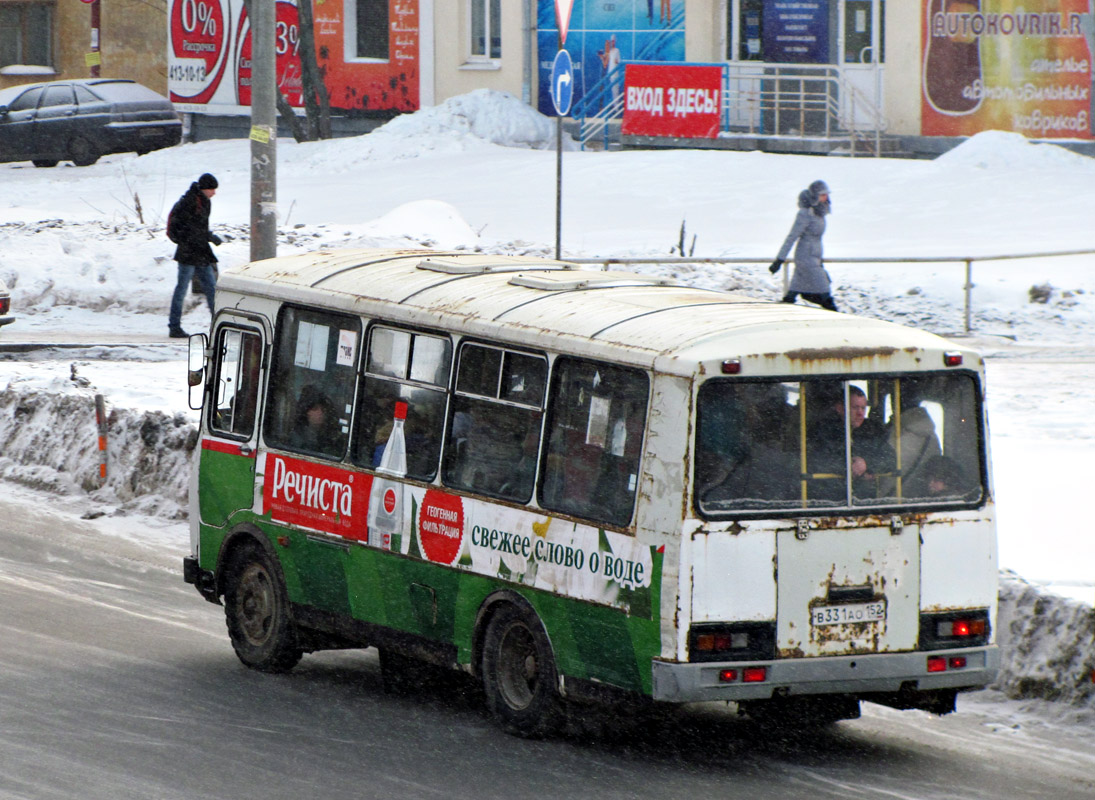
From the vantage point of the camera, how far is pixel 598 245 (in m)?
25.0

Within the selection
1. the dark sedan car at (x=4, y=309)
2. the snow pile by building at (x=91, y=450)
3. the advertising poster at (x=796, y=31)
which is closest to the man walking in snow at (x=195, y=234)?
the dark sedan car at (x=4, y=309)

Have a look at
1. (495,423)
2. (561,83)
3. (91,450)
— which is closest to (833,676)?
(495,423)

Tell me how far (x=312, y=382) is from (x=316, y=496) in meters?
0.60

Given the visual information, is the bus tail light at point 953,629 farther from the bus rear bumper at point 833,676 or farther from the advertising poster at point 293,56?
the advertising poster at point 293,56

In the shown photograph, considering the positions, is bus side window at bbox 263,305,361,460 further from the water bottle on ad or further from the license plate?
the license plate

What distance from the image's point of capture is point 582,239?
25578 millimetres

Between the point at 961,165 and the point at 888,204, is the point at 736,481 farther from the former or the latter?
the point at 961,165

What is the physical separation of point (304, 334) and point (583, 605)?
2576mm

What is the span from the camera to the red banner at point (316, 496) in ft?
31.1

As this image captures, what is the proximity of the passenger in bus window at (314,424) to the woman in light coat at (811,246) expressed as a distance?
9.38 meters

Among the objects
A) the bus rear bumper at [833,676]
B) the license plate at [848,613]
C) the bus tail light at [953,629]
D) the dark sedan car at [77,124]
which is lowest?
the bus rear bumper at [833,676]

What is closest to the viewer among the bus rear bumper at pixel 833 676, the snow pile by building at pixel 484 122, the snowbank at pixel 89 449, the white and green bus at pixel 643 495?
the bus rear bumper at pixel 833 676

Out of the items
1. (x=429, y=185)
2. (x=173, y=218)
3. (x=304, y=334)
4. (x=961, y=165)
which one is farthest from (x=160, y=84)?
(x=304, y=334)

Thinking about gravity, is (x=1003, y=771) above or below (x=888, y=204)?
below
